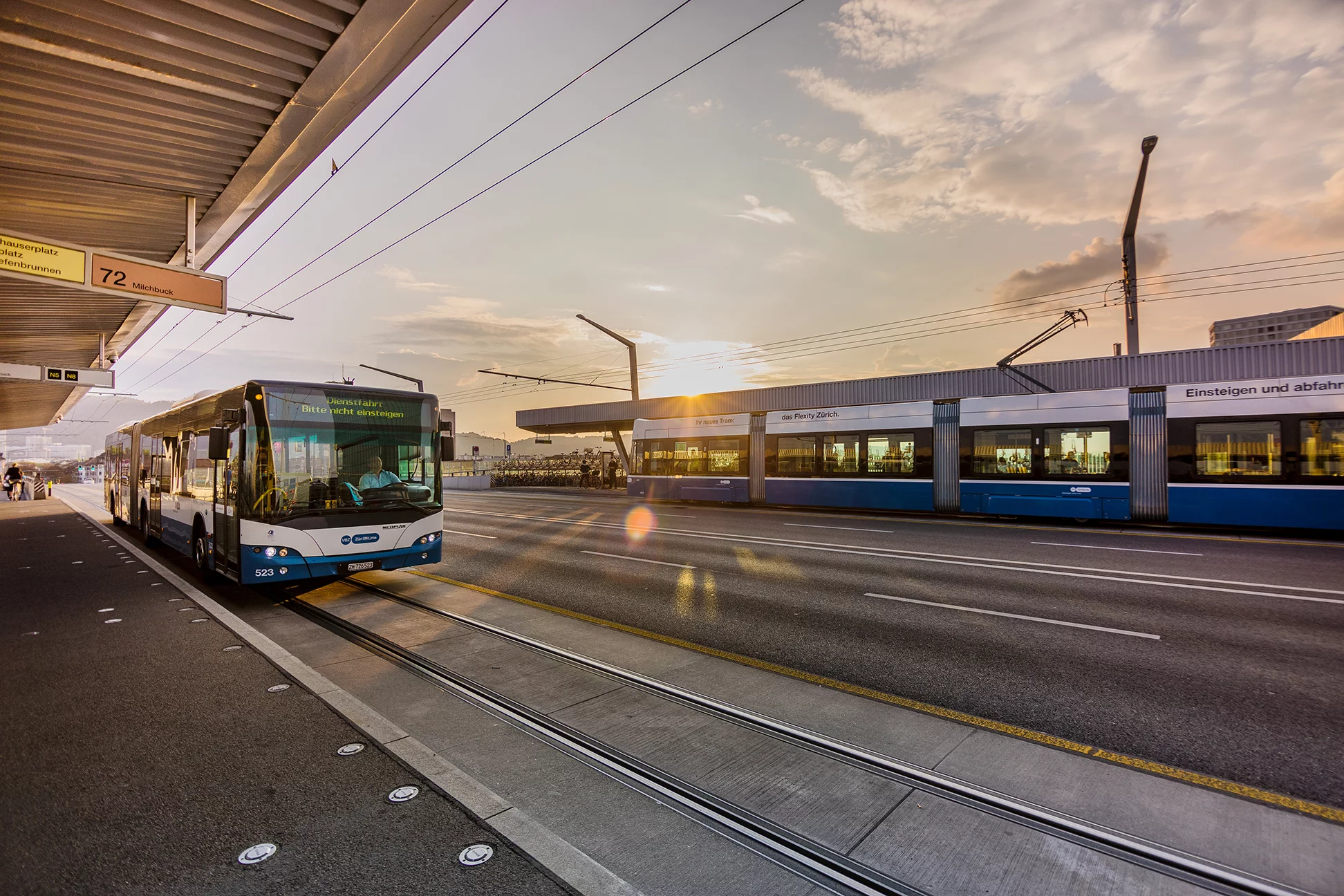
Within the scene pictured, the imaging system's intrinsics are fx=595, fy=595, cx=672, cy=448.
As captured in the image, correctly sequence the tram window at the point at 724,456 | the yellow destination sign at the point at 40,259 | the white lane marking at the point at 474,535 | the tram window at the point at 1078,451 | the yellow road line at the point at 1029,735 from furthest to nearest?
the tram window at the point at 724,456
the tram window at the point at 1078,451
the white lane marking at the point at 474,535
the yellow destination sign at the point at 40,259
the yellow road line at the point at 1029,735

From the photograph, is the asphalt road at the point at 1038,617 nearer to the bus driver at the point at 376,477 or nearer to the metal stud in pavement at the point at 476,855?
the bus driver at the point at 376,477

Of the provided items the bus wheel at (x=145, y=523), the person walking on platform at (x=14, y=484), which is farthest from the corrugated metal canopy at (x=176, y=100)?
the person walking on platform at (x=14, y=484)

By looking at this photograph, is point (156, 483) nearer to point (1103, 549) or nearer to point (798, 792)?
point (798, 792)

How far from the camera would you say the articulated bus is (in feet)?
24.1

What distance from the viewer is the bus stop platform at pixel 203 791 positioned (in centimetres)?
273

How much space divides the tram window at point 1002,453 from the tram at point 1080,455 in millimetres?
28

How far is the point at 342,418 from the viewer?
7.93 meters

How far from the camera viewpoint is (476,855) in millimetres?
2820

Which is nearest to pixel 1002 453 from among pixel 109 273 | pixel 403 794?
pixel 403 794

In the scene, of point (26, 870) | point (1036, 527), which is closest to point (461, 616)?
point (26, 870)

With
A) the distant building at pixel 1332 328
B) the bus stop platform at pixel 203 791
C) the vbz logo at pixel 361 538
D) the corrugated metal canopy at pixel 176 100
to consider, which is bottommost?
the bus stop platform at pixel 203 791

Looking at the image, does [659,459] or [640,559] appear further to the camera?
[659,459]

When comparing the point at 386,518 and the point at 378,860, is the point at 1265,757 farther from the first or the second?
the point at 386,518

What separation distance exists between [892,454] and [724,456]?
6676 mm
